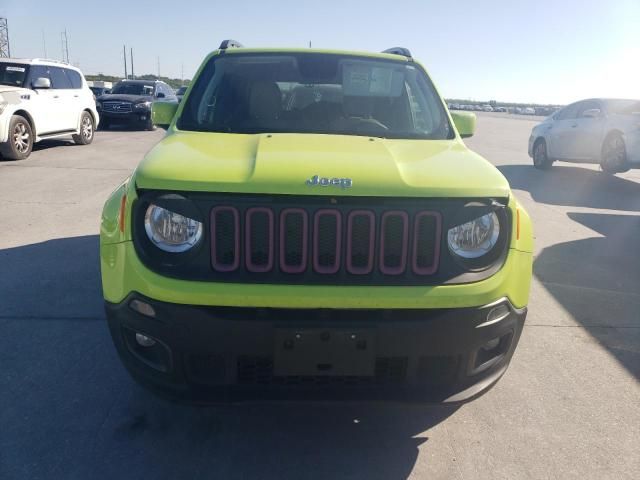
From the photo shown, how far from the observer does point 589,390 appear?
318 centimetres

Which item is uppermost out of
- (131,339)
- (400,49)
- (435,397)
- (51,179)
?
(400,49)

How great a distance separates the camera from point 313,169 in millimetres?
2314

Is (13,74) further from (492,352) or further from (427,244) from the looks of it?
(492,352)

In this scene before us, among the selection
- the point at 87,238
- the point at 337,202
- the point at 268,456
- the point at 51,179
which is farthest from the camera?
the point at 51,179

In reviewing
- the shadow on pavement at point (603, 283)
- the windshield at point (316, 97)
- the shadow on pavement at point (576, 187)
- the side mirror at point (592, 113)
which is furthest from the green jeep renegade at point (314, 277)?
the side mirror at point (592, 113)

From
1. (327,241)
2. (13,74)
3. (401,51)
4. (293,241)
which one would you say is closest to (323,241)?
(327,241)

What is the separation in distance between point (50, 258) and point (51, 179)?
15.0 feet

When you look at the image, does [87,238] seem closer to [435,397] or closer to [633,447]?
[435,397]

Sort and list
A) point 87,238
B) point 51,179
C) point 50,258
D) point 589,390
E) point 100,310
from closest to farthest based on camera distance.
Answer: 1. point 589,390
2. point 100,310
3. point 50,258
4. point 87,238
5. point 51,179

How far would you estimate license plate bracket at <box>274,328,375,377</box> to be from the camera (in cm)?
214

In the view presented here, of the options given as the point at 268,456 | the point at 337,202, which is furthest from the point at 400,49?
the point at 268,456

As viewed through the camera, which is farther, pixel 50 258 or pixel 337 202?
pixel 50 258

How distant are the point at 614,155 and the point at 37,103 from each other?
38.4ft

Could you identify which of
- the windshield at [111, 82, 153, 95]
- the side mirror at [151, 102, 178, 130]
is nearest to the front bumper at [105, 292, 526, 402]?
the side mirror at [151, 102, 178, 130]
